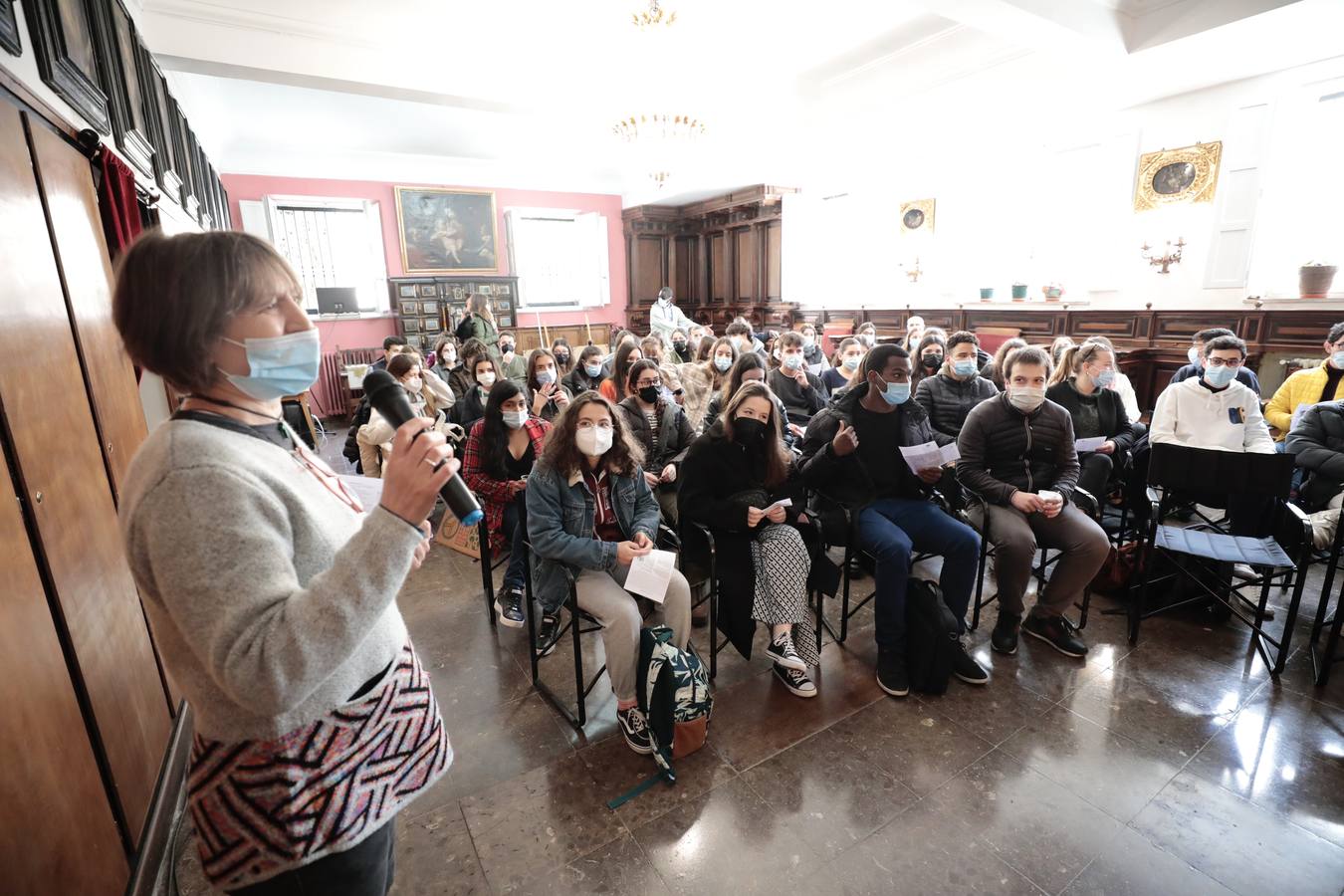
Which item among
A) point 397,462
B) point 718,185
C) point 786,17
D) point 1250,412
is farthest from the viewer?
point 718,185

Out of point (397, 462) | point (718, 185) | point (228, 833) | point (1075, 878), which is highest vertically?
point (718, 185)

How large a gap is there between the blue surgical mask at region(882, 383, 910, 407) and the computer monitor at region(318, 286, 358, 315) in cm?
914

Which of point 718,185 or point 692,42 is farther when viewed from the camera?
point 718,185

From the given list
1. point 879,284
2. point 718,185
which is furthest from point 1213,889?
point 718,185

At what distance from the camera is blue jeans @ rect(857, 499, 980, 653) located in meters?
2.57

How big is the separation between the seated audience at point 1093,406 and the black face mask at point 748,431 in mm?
2146

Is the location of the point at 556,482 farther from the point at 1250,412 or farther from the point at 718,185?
Answer: the point at 718,185

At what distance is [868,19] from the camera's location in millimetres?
5336

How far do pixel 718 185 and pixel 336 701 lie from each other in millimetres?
10861

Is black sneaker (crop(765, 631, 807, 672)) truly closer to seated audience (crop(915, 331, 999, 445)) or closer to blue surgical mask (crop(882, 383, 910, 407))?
blue surgical mask (crop(882, 383, 910, 407))

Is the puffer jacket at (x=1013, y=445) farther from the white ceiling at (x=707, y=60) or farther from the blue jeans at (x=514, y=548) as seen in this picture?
the white ceiling at (x=707, y=60)

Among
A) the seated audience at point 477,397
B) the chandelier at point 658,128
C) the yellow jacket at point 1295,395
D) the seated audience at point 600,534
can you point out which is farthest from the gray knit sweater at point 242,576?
the chandelier at point 658,128

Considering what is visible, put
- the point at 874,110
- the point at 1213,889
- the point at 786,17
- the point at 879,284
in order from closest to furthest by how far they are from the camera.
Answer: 1. the point at 1213,889
2. the point at 786,17
3. the point at 874,110
4. the point at 879,284

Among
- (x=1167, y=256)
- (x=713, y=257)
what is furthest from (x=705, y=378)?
(x=713, y=257)
